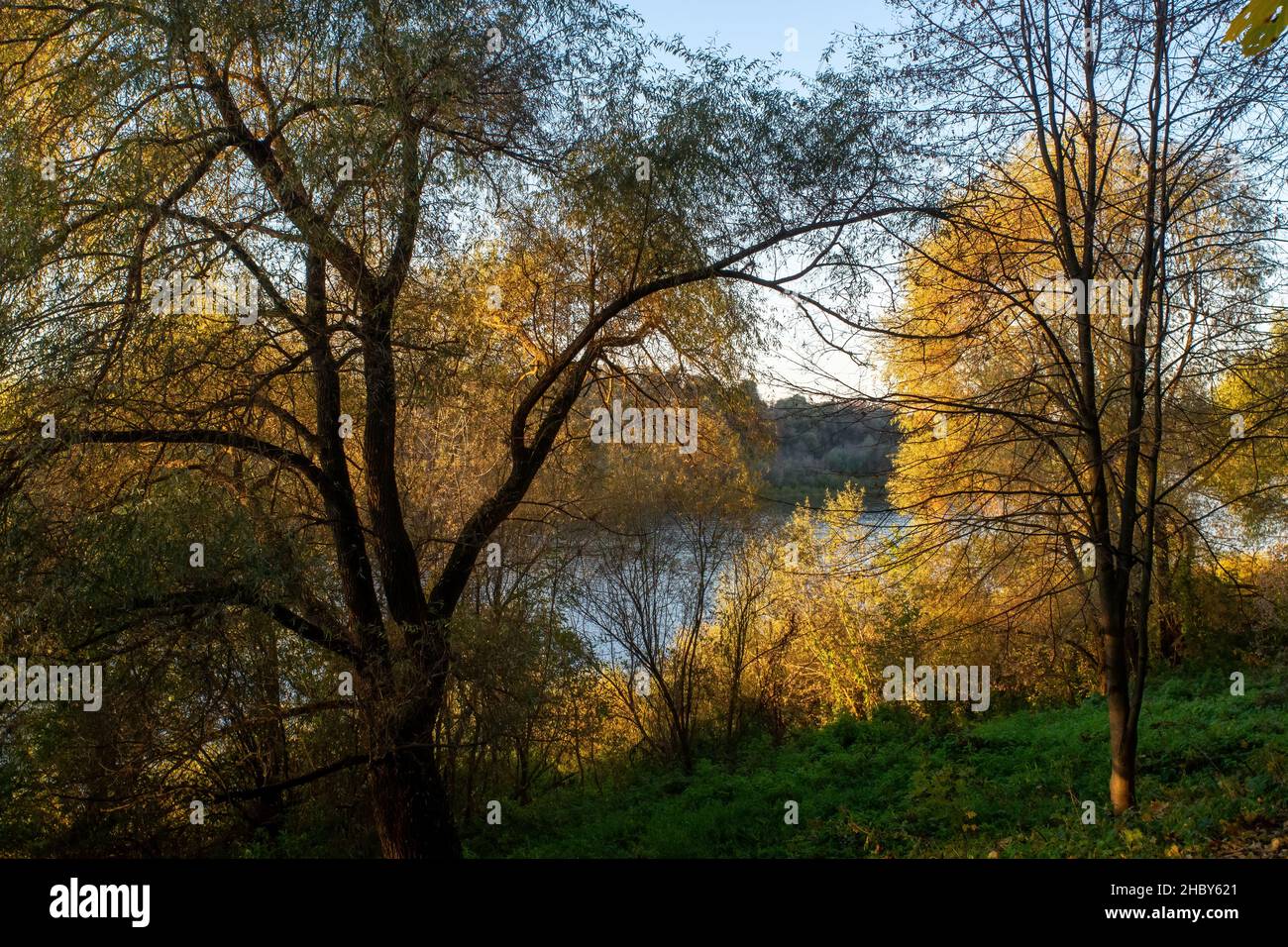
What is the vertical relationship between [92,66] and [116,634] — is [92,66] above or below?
above

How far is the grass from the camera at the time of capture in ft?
21.0

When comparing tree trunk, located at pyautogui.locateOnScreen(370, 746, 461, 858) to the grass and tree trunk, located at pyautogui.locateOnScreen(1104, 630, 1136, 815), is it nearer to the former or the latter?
the grass

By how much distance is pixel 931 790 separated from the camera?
9.78 m

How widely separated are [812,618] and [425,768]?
795 centimetres

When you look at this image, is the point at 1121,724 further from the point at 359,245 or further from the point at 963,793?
the point at 359,245

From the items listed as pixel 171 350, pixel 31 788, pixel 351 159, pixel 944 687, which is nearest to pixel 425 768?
pixel 31 788

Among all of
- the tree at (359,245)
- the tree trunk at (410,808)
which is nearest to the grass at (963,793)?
the tree trunk at (410,808)

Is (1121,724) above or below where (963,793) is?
above

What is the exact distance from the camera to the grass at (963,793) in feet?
21.0

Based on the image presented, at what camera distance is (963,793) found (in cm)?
945

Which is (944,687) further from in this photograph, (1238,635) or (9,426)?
(9,426)

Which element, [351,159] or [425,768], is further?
[425,768]

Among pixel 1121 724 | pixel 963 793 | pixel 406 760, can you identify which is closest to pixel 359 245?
pixel 406 760

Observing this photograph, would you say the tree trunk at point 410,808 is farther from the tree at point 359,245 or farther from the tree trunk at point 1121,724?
the tree trunk at point 1121,724
